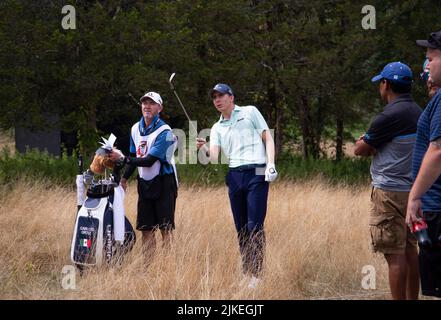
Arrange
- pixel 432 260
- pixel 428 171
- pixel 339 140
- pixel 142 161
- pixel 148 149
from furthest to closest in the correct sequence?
pixel 339 140 < pixel 148 149 < pixel 142 161 < pixel 432 260 < pixel 428 171

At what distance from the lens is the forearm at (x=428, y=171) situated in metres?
4.32

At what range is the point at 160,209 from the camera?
7473 millimetres

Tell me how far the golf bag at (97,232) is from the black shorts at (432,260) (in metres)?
3.05

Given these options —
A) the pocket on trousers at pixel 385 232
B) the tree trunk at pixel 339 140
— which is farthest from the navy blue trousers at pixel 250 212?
the tree trunk at pixel 339 140

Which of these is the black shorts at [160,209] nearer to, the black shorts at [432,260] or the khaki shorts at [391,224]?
the khaki shorts at [391,224]

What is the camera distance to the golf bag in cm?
700

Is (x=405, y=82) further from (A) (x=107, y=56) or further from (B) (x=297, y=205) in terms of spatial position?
(A) (x=107, y=56)

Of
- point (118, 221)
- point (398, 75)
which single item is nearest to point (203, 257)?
point (118, 221)

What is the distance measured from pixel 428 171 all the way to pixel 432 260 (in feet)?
1.64

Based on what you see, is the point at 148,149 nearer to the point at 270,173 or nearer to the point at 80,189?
the point at 80,189

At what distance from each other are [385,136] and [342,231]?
3343 mm

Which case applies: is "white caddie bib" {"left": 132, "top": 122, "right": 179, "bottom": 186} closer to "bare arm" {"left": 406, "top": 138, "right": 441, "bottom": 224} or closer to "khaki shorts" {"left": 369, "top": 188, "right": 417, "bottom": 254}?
"khaki shorts" {"left": 369, "top": 188, "right": 417, "bottom": 254}

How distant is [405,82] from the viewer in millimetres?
5848
